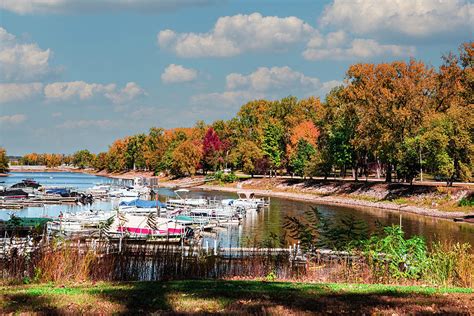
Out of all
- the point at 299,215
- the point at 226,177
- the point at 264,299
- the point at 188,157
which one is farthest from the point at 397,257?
the point at 188,157

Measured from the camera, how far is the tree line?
57531mm

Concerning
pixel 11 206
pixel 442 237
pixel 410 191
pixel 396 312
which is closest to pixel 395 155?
pixel 410 191

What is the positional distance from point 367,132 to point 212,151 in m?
55.0

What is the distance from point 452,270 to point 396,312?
658 centimetres

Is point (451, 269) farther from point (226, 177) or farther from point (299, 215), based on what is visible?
point (226, 177)

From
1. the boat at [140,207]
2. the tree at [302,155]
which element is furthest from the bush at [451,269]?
the tree at [302,155]

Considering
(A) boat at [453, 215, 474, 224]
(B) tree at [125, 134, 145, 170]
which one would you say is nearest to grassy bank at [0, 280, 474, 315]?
(A) boat at [453, 215, 474, 224]

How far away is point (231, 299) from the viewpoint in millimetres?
10695

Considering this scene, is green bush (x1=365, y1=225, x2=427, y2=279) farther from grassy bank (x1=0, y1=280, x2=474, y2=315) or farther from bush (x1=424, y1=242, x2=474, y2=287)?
grassy bank (x1=0, y1=280, x2=474, y2=315)

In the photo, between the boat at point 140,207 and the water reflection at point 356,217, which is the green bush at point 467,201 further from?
the boat at point 140,207

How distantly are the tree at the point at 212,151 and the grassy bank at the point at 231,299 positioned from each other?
105 meters

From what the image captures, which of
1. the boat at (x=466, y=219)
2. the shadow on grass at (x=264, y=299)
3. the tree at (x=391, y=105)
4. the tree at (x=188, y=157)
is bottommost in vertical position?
the boat at (x=466, y=219)

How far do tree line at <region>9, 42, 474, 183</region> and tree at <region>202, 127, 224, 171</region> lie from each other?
0.76ft

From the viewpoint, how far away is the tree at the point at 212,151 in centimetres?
11794
